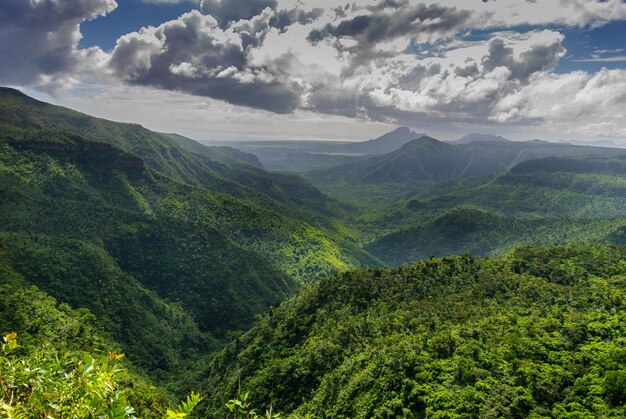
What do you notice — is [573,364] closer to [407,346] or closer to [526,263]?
[407,346]

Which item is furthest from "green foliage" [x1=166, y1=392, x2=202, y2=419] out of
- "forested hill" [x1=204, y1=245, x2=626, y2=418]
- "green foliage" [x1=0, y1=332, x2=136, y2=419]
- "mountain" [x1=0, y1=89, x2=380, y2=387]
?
"mountain" [x1=0, y1=89, x2=380, y2=387]

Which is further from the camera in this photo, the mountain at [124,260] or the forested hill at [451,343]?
the mountain at [124,260]

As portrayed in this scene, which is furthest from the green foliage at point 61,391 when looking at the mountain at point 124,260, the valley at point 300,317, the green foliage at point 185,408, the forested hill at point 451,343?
the mountain at point 124,260

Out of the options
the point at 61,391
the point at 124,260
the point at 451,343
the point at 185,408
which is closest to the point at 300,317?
the point at 451,343

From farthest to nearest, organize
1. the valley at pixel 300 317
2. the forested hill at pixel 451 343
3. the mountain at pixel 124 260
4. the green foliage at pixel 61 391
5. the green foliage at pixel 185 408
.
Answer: the mountain at pixel 124 260 → the valley at pixel 300 317 → the forested hill at pixel 451 343 → the green foliage at pixel 61 391 → the green foliage at pixel 185 408

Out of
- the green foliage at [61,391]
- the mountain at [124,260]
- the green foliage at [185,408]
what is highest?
the green foliage at [185,408]

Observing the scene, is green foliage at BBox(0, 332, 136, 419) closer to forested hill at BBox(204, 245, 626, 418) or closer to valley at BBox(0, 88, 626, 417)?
valley at BBox(0, 88, 626, 417)

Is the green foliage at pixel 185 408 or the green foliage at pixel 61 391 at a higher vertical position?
the green foliage at pixel 185 408

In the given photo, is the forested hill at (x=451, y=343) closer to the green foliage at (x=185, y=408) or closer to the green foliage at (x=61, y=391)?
the green foliage at (x=61, y=391)
